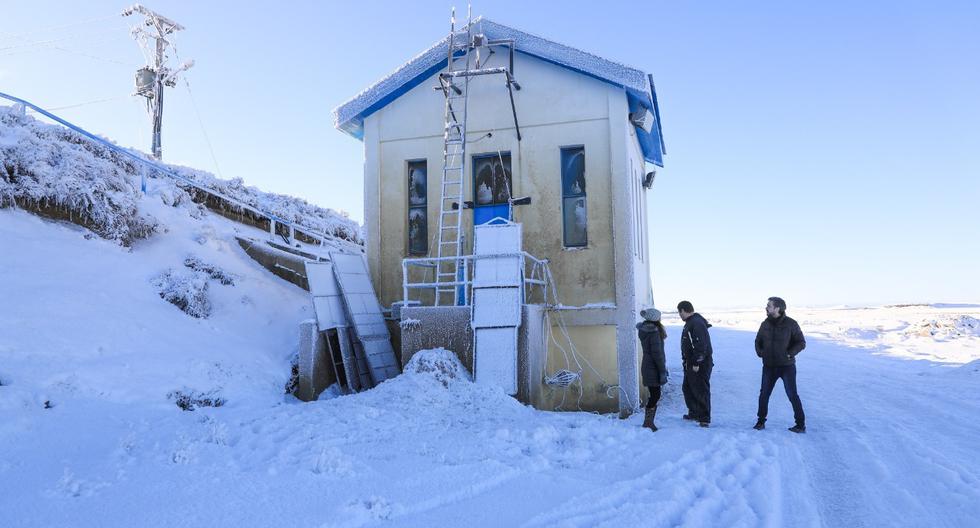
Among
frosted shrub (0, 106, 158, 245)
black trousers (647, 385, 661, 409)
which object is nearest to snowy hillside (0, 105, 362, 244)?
frosted shrub (0, 106, 158, 245)

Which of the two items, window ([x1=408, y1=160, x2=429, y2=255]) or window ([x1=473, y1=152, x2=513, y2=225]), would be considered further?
window ([x1=408, y1=160, x2=429, y2=255])

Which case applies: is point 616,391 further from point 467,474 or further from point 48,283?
point 48,283

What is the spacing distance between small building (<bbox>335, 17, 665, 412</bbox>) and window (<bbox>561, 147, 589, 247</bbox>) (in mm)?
19

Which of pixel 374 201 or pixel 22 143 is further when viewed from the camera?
pixel 374 201

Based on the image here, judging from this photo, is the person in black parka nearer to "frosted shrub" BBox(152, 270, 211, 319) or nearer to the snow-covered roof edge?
the snow-covered roof edge

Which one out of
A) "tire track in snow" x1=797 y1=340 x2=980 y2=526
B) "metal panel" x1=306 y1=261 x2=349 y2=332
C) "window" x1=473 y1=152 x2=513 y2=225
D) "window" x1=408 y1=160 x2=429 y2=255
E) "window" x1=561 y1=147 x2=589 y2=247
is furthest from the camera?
"window" x1=408 y1=160 x2=429 y2=255

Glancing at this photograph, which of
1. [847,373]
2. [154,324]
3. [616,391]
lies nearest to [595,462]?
[616,391]

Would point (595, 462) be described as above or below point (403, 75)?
below

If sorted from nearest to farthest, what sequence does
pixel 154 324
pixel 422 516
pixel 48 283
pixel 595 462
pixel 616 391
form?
pixel 422 516, pixel 595 462, pixel 48 283, pixel 154 324, pixel 616 391

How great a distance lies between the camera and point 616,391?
11070mm

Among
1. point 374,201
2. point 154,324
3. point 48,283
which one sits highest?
point 374,201

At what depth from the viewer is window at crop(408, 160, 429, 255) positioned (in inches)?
486

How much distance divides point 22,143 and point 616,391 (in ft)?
35.4

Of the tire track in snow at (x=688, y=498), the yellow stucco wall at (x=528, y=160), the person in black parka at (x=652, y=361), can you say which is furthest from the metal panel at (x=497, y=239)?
the tire track in snow at (x=688, y=498)
